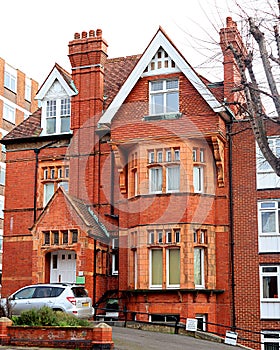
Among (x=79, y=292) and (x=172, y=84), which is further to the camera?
(x=172, y=84)

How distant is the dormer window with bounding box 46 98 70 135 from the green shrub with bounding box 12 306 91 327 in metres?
13.5

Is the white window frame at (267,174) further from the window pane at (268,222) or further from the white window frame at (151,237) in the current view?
the white window frame at (151,237)

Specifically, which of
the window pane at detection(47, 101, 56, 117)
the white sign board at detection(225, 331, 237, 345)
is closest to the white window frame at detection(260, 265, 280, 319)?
the white sign board at detection(225, 331, 237, 345)

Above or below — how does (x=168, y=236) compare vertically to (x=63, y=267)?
above

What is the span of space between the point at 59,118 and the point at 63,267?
24.5 ft

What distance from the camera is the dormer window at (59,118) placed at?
109 ft

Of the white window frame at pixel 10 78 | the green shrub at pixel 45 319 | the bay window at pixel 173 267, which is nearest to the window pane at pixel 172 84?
the bay window at pixel 173 267

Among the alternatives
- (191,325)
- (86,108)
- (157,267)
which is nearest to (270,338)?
(191,325)

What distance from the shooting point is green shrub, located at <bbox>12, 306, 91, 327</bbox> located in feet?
68.1

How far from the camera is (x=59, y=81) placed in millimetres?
33312

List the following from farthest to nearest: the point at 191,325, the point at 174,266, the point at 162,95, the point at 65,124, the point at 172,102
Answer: the point at 65,124
the point at 162,95
the point at 172,102
the point at 174,266
the point at 191,325

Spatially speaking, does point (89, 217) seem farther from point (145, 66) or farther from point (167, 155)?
point (145, 66)

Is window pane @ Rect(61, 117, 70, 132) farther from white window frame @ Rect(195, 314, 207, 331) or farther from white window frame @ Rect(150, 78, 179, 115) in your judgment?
white window frame @ Rect(195, 314, 207, 331)

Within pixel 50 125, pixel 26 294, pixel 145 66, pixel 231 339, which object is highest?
pixel 145 66
